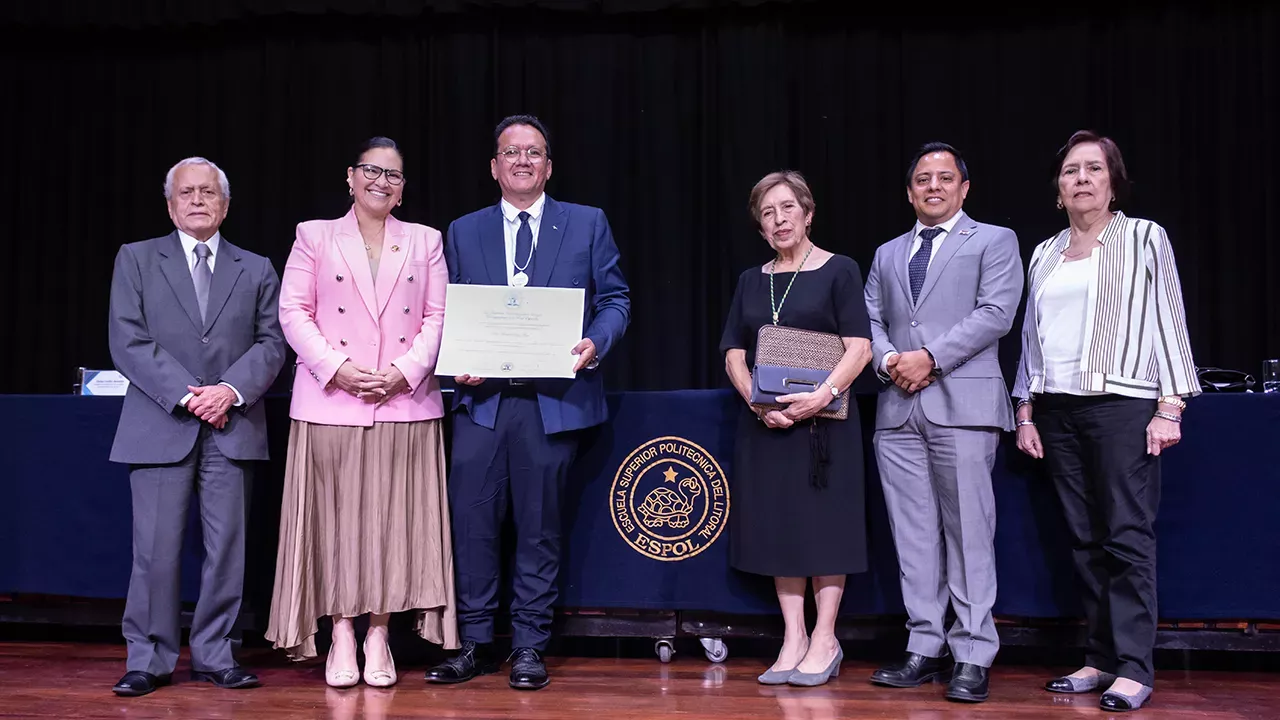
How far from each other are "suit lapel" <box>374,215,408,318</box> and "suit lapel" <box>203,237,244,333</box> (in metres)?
0.50

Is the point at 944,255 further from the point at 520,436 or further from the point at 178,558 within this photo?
the point at 178,558

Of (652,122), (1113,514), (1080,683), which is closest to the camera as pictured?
(1113,514)

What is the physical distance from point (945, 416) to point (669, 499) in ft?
3.21

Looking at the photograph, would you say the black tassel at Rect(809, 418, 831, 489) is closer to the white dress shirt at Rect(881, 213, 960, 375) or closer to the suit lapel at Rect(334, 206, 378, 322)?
the white dress shirt at Rect(881, 213, 960, 375)

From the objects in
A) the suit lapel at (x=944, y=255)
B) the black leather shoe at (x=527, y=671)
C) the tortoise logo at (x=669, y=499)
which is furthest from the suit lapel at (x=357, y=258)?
the suit lapel at (x=944, y=255)

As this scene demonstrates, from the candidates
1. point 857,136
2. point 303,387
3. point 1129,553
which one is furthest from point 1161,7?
point 303,387

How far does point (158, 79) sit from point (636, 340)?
3.30 metres

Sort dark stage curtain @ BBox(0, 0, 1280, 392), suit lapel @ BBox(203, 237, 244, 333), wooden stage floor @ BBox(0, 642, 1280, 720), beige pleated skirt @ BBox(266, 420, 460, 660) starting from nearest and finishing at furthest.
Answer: wooden stage floor @ BBox(0, 642, 1280, 720) < beige pleated skirt @ BBox(266, 420, 460, 660) < suit lapel @ BBox(203, 237, 244, 333) < dark stage curtain @ BBox(0, 0, 1280, 392)

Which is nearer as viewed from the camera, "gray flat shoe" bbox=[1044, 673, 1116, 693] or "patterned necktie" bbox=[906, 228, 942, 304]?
"gray flat shoe" bbox=[1044, 673, 1116, 693]

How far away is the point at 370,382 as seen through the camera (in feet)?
10.1

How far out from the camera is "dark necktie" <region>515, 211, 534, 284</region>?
10.7ft

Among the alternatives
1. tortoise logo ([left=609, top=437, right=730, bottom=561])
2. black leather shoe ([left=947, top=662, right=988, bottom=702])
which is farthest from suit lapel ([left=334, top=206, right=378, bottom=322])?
black leather shoe ([left=947, top=662, right=988, bottom=702])

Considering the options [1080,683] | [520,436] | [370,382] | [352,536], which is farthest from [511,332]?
[1080,683]

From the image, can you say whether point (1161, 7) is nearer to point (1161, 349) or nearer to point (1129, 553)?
point (1161, 349)
